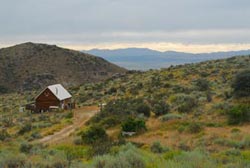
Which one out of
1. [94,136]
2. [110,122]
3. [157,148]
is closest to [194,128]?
[157,148]

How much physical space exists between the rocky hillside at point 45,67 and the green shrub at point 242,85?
6639 cm

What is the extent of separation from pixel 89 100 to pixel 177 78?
11.2 m

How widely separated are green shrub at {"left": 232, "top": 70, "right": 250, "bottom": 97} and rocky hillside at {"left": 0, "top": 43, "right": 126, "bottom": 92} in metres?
66.4

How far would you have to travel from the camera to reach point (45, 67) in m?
107

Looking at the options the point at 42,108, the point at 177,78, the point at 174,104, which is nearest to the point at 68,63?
the point at 177,78

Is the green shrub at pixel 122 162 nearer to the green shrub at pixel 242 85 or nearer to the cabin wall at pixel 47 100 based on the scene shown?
the green shrub at pixel 242 85

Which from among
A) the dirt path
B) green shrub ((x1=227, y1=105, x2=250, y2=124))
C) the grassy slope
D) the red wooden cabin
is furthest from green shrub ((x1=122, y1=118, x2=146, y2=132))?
the red wooden cabin

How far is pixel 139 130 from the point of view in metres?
23.2

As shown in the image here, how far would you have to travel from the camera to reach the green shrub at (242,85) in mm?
28639

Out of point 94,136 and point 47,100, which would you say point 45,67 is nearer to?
point 47,100

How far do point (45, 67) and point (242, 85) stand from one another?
8281 cm

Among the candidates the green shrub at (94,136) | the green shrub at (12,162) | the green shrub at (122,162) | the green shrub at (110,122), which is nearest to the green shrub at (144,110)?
the green shrub at (110,122)

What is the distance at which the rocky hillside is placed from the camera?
97.6 m

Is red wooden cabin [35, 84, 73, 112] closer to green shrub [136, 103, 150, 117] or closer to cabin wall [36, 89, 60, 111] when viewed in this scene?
cabin wall [36, 89, 60, 111]
